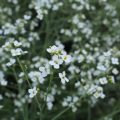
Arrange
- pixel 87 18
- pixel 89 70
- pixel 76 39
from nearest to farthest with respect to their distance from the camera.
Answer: pixel 89 70
pixel 76 39
pixel 87 18

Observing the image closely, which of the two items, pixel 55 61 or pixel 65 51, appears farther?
pixel 65 51

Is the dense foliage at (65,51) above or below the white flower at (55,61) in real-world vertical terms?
above

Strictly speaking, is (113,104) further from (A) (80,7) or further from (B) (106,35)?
(A) (80,7)

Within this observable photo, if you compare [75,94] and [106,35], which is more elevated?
[106,35]

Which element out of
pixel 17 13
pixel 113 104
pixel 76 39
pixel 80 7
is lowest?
pixel 113 104

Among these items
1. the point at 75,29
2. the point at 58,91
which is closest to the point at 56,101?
the point at 58,91

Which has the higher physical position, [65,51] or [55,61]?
[65,51]

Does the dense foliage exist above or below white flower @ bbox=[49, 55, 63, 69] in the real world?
above

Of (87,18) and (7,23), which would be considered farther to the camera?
(87,18)

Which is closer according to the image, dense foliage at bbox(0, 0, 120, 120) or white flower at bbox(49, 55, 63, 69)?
white flower at bbox(49, 55, 63, 69)

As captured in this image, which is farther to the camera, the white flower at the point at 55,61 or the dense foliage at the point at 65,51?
the dense foliage at the point at 65,51

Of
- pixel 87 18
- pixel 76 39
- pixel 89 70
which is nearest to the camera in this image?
pixel 89 70
